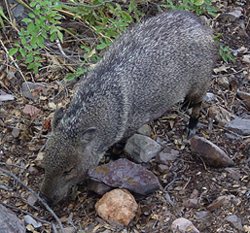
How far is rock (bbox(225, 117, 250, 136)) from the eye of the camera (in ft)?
13.2

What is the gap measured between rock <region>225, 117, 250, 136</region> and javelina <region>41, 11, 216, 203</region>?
1.42 feet

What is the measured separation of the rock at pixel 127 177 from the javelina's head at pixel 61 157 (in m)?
0.23

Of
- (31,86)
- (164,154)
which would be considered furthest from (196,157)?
(31,86)

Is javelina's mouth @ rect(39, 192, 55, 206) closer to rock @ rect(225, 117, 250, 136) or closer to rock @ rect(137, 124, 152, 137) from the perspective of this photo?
rock @ rect(137, 124, 152, 137)

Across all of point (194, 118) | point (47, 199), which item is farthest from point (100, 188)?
point (194, 118)

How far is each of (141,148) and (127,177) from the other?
51 centimetres

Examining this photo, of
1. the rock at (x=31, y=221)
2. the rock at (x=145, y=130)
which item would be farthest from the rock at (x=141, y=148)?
the rock at (x=31, y=221)

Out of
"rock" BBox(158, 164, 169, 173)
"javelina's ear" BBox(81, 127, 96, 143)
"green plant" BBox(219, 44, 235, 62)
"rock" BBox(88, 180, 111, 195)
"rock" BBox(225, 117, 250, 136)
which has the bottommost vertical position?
"rock" BBox(158, 164, 169, 173)

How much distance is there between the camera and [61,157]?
3059mm

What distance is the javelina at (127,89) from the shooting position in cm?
312

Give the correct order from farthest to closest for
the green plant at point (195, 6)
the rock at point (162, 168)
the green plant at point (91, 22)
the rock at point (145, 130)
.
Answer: the green plant at point (195, 6) → the rock at point (145, 130) → the green plant at point (91, 22) → the rock at point (162, 168)

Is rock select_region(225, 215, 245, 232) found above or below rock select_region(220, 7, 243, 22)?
below

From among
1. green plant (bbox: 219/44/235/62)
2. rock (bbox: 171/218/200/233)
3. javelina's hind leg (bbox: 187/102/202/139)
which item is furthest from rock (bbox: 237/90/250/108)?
rock (bbox: 171/218/200/233)

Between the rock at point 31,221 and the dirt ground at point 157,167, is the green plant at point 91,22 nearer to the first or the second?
the dirt ground at point 157,167
